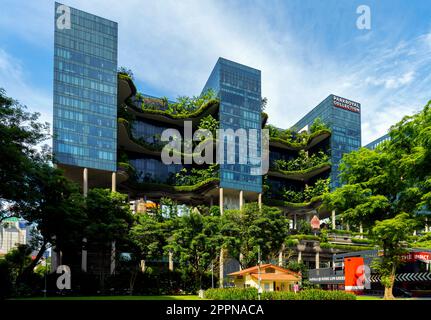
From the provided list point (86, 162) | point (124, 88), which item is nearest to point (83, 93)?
point (124, 88)

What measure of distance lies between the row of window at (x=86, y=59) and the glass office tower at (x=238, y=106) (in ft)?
74.1

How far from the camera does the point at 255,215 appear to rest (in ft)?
208

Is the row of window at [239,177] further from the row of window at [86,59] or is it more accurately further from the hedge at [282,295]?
the hedge at [282,295]

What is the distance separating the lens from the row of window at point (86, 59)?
71.8 meters

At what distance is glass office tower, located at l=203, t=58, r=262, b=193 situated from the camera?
83938mm

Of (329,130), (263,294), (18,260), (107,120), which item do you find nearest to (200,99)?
(107,120)

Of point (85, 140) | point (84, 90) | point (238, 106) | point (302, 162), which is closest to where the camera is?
point (85, 140)

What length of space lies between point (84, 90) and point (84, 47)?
7.70 m

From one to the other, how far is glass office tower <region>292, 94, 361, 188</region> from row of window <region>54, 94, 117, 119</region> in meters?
55.8

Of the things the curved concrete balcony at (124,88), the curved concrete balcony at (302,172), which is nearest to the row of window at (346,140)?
the curved concrete balcony at (302,172)

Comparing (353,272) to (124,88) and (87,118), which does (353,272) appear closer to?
(87,118)

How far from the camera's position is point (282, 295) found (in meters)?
35.6

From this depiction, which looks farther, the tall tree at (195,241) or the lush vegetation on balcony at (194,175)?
the lush vegetation on balcony at (194,175)

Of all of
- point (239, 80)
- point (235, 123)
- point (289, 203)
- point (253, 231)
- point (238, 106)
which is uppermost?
point (239, 80)
